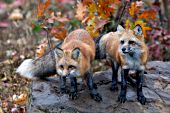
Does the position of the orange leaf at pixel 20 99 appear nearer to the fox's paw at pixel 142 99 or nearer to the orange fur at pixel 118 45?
the orange fur at pixel 118 45

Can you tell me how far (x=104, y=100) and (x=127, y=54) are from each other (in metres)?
0.82

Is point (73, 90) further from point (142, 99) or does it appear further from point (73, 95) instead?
point (142, 99)

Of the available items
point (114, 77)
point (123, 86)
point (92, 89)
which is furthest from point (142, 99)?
point (92, 89)

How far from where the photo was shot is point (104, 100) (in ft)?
21.6

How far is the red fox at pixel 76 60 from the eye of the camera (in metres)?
6.27

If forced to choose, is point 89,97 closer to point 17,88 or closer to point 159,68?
point 159,68

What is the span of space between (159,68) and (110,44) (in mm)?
1258

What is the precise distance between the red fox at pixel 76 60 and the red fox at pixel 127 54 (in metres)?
0.36

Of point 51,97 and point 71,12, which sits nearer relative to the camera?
point 51,97

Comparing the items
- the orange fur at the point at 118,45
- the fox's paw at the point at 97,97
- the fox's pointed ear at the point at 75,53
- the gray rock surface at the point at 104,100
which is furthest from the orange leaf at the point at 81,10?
the fox's paw at the point at 97,97

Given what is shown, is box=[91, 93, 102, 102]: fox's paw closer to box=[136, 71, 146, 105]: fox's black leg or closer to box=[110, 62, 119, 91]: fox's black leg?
box=[110, 62, 119, 91]: fox's black leg

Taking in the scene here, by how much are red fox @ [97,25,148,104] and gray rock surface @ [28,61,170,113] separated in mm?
130

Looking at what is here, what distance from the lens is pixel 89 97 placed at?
668 cm

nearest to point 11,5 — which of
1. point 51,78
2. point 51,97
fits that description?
point 51,78
